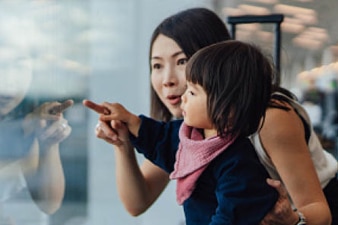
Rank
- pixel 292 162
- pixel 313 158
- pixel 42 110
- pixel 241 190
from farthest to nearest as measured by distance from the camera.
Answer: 1. pixel 42 110
2. pixel 313 158
3. pixel 292 162
4. pixel 241 190

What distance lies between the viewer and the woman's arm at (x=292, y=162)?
3.05 feet

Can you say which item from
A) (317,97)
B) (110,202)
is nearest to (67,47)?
(110,202)

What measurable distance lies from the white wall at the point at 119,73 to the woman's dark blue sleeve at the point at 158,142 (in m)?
0.94

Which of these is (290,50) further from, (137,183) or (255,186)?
(255,186)

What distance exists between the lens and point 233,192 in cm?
76

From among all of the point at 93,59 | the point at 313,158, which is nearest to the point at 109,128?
the point at 313,158

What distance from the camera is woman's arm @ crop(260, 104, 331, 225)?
0.93 m

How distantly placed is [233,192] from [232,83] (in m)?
0.15

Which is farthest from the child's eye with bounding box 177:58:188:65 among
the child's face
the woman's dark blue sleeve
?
the child's face

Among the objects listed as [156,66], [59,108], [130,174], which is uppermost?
[156,66]

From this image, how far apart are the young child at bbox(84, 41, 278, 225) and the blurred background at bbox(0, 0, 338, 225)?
545 millimetres

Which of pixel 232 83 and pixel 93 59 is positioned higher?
pixel 232 83

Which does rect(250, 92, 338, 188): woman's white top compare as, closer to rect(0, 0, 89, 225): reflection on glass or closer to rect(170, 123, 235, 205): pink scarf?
rect(170, 123, 235, 205): pink scarf

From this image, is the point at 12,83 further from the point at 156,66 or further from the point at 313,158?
A: the point at 313,158
